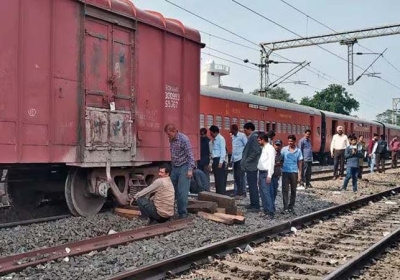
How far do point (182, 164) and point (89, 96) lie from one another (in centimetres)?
202

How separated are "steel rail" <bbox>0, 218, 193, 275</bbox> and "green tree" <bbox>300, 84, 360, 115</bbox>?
5898 cm

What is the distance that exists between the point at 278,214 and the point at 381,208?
10.5 ft

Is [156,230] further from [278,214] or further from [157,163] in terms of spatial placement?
[278,214]

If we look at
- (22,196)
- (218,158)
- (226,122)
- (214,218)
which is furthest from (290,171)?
(226,122)

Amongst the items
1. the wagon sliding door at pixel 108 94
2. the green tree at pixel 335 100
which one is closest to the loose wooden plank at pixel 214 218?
the wagon sliding door at pixel 108 94

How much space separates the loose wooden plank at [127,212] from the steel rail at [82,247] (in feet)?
2.94

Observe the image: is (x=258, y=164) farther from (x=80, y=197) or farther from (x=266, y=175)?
(x=80, y=197)

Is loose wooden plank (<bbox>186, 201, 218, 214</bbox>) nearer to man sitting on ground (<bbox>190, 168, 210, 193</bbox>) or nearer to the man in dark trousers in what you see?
the man in dark trousers

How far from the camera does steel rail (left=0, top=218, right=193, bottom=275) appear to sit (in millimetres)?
5637

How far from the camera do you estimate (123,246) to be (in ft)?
22.8

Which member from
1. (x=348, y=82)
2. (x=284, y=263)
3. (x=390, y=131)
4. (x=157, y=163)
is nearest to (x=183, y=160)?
(x=157, y=163)

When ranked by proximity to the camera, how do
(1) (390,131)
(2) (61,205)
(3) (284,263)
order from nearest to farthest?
1. (3) (284,263)
2. (2) (61,205)
3. (1) (390,131)

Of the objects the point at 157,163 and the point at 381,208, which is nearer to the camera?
the point at 157,163

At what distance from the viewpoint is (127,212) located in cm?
920
